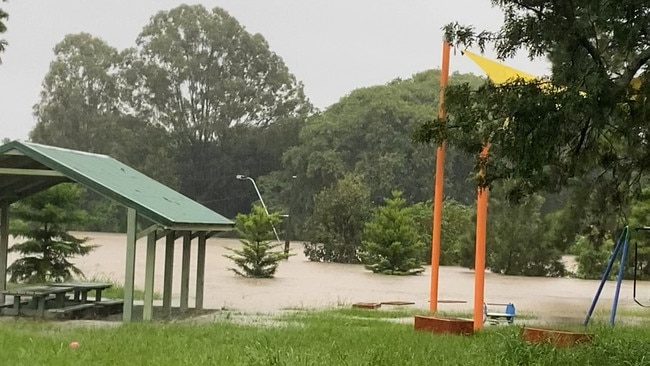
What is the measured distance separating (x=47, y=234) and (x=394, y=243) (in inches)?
559

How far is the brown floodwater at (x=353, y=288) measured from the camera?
1791 cm

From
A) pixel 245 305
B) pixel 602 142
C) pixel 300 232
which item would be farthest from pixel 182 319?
pixel 300 232

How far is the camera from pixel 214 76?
6412 centimetres

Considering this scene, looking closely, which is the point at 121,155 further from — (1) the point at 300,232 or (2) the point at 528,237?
(2) the point at 528,237

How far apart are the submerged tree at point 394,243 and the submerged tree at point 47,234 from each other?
13715 millimetres

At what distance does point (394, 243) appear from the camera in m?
29.9

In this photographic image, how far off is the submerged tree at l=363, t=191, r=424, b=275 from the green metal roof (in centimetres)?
1614

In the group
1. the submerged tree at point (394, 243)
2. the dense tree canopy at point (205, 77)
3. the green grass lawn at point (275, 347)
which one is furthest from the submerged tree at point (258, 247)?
the dense tree canopy at point (205, 77)

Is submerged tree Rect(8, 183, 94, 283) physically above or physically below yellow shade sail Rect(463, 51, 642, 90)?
below

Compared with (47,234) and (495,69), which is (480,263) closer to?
(495,69)

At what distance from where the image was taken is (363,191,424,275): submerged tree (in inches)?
1192

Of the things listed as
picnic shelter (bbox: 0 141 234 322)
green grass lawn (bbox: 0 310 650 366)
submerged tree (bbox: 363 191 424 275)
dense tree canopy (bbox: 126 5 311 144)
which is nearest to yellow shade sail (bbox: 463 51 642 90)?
green grass lawn (bbox: 0 310 650 366)

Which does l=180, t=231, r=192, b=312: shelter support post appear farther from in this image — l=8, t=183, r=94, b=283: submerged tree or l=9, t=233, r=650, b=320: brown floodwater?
l=8, t=183, r=94, b=283: submerged tree

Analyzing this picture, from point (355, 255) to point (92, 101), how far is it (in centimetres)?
3290
